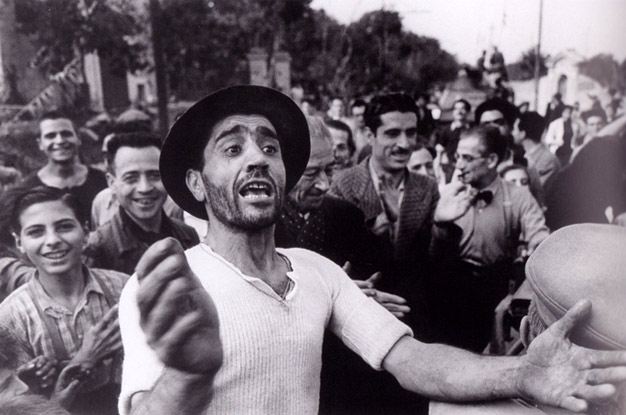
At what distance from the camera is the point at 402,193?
2.95 meters

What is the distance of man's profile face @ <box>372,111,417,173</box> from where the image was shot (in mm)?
2965

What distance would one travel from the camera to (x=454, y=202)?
2.96 meters

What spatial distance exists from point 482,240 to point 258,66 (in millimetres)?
1571

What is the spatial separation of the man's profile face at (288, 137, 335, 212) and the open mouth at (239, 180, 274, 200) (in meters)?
0.87

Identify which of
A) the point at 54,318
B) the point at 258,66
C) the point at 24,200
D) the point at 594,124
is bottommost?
the point at 54,318

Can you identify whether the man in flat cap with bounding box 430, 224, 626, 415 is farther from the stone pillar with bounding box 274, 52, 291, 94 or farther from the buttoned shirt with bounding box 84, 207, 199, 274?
the stone pillar with bounding box 274, 52, 291, 94

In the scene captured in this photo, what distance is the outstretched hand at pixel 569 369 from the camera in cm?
99

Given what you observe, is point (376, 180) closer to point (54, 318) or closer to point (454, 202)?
point (454, 202)

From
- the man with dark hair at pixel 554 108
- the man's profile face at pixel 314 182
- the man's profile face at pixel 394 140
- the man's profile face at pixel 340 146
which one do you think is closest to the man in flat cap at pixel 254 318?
the man's profile face at pixel 314 182

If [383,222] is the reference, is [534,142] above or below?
above

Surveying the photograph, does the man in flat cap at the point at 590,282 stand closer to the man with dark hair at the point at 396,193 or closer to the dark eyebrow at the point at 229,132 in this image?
the dark eyebrow at the point at 229,132

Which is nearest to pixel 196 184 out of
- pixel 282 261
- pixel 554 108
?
pixel 282 261

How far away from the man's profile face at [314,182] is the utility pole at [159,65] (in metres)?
0.76

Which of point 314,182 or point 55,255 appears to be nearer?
point 55,255
